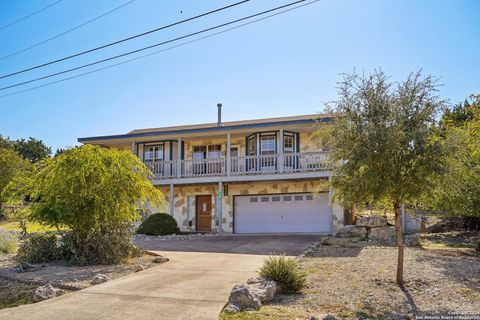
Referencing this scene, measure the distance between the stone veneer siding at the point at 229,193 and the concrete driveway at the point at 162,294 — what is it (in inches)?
342

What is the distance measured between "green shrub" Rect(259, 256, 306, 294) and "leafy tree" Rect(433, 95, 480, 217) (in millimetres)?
3060

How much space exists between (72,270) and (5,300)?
2010 millimetres

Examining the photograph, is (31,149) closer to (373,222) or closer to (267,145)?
(267,145)

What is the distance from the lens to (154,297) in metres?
7.66

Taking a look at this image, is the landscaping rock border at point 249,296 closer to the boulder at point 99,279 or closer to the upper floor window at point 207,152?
the boulder at point 99,279

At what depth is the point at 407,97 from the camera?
7.88 metres

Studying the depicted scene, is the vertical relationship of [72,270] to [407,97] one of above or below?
below

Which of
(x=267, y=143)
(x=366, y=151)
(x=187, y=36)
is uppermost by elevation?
(x=187, y=36)

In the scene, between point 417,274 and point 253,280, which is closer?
point 253,280

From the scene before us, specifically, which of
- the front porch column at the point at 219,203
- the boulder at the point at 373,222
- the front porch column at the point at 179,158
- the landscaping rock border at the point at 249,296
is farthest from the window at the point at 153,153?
the landscaping rock border at the point at 249,296

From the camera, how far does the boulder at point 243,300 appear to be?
675cm

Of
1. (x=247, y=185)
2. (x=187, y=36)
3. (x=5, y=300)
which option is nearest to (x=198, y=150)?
(x=247, y=185)

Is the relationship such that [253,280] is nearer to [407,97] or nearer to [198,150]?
[407,97]

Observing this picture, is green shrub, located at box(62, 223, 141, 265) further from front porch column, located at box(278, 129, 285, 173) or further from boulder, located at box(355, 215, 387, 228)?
boulder, located at box(355, 215, 387, 228)
